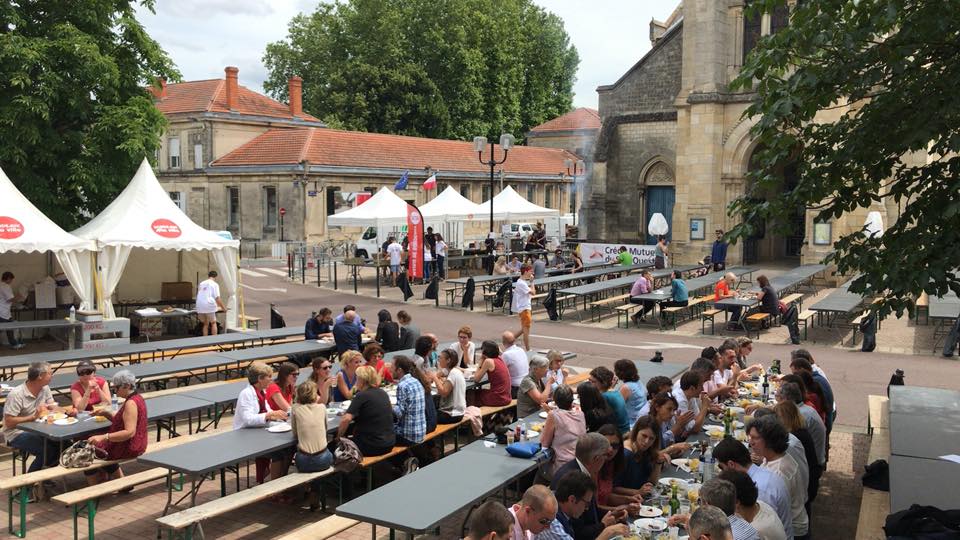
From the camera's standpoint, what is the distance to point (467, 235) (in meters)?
47.8

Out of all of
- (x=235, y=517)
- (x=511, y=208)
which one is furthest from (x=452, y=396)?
(x=511, y=208)

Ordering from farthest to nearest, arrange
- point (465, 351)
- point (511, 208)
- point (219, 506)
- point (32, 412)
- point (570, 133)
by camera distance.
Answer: point (570, 133) → point (511, 208) → point (465, 351) → point (32, 412) → point (219, 506)

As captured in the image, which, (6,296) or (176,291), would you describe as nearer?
(6,296)

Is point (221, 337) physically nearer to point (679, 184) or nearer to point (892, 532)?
point (892, 532)

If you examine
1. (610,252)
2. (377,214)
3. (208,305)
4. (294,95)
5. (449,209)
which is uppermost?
(294,95)

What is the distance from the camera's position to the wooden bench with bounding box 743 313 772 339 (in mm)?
18578

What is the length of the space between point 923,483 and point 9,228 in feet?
49.2

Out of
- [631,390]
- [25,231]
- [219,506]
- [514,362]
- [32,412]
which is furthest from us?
[25,231]

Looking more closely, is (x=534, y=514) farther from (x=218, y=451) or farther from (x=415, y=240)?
(x=415, y=240)

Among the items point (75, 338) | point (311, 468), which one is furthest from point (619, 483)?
point (75, 338)

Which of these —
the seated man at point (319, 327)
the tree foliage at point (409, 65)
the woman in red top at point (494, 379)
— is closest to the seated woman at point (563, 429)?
the woman in red top at point (494, 379)

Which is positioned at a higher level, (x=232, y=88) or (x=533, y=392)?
(x=232, y=88)

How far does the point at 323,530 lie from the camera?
658cm

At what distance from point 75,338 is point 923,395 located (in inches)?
568
